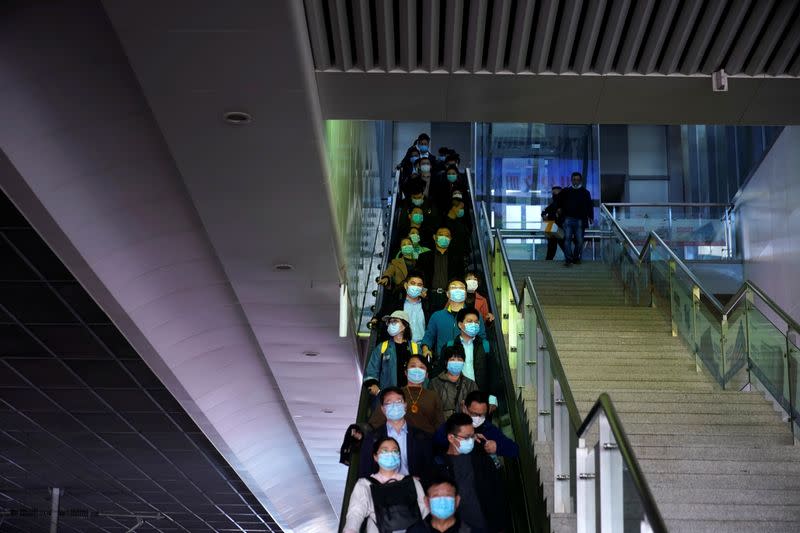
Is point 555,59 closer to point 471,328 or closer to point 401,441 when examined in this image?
point 471,328

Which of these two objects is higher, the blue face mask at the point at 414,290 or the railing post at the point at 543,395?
the blue face mask at the point at 414,290

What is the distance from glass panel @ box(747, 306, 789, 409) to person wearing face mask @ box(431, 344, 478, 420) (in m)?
2.52

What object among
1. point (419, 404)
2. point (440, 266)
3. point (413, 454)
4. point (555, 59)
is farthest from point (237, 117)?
point (440, 266)

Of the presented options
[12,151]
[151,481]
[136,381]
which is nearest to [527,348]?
[12,151]

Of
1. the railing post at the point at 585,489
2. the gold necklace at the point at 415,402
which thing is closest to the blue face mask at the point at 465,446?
the gold necklace at the point at 415,402

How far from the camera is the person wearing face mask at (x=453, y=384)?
8.36 meters

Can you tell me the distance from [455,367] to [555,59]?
7.81 feet

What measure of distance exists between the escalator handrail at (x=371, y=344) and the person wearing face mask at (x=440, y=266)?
572 mm

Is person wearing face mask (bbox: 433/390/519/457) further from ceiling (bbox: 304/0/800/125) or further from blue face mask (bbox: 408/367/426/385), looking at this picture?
ceiling (bbox: 304/0/800/125)

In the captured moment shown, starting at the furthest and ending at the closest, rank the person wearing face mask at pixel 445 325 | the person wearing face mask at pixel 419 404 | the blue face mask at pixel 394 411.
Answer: the person wearing face mask at pixel 445 325, the person wearing face mask at pixel 419 404, the blue face mask at pixel 394 411

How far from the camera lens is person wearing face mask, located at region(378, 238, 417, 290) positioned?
1209 cm

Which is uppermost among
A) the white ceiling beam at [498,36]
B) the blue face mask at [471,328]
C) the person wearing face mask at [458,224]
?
the white ceiling beam at [498,36]

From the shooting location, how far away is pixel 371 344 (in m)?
10.5

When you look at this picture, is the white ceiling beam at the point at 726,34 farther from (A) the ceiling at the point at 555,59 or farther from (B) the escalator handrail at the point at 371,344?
(B) the escalator handrail at the point at 371,344
